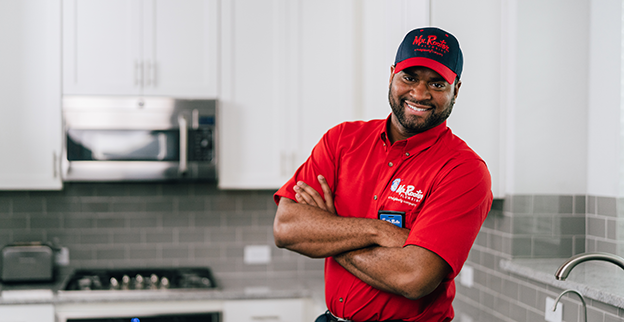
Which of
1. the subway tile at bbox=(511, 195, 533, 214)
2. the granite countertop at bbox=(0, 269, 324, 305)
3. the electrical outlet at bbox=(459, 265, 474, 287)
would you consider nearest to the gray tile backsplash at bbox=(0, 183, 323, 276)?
the granite countertop at bbox=(0, 269, 324, 305)

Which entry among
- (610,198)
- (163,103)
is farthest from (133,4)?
(610,198)

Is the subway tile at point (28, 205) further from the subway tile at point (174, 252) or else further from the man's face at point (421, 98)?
the man's face at point (421, 98)

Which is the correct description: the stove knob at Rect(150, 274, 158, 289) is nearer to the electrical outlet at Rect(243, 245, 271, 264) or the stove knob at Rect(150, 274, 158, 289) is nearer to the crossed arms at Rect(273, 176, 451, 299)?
the electrical outlet at Rect(243, 245, 271, 264)

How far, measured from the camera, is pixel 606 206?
1.92 meters

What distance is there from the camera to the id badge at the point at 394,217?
1368mm

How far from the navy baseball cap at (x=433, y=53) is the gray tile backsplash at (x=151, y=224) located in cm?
192

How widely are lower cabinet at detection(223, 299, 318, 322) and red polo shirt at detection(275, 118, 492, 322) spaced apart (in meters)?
1.27

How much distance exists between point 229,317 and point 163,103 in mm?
1167

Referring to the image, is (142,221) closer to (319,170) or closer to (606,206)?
(319,170)

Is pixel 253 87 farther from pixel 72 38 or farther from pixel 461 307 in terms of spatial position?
pixel 461 307

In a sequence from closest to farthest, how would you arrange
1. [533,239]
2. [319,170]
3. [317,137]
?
[319,170] → [533,239] → [317,137]

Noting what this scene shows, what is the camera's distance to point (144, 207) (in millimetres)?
3096

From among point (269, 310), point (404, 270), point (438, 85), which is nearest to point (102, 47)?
point (269, 310)

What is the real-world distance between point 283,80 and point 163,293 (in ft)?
4.22
